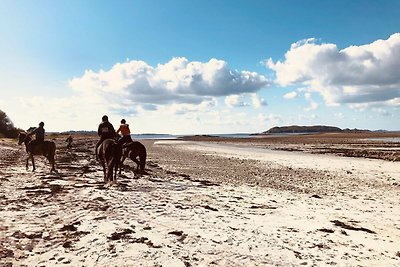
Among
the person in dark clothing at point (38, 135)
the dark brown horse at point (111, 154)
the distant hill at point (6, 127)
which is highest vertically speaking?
the distant hill at point (6, 127)

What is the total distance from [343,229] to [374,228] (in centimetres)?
105

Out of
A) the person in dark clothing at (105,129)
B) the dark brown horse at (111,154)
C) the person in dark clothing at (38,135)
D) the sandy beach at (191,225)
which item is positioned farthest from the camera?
the person in dark clothing at (38,135)

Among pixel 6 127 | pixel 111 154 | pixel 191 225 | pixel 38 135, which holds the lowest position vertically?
pixel 191 225

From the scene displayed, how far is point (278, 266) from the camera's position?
20.9ft

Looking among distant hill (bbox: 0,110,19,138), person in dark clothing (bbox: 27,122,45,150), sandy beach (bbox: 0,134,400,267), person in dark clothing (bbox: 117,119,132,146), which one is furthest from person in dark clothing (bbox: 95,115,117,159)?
distant hill (bbox: 0,110,19,138)

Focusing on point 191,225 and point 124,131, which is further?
point 124,131

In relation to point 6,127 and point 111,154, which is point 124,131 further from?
point 6,127

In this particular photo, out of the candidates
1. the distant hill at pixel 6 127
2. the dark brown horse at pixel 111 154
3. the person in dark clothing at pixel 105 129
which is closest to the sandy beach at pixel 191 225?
the dark brown horse at pixel 111 154

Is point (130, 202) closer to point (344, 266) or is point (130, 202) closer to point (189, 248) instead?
point (189, 248)

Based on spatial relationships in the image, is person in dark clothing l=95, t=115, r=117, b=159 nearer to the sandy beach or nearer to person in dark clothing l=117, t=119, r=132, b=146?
person in dark clothing l=117, t=119, r=132, b=146

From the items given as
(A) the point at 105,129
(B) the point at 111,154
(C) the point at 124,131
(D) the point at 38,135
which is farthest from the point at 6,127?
(B) the point at 111,154

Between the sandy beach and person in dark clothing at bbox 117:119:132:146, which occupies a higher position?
person in dark clothing at bbox 117:119:132:146

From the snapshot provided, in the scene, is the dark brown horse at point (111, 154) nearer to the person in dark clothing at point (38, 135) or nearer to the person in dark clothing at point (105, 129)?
the person in dark clothing at point (105, 129)

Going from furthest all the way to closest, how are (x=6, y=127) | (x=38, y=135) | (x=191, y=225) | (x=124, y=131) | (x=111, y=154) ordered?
(x=6, y=127)
(x=38, y=135)
(x=124, y=131)
(x=111, y=154)
(x=191, y=225)
